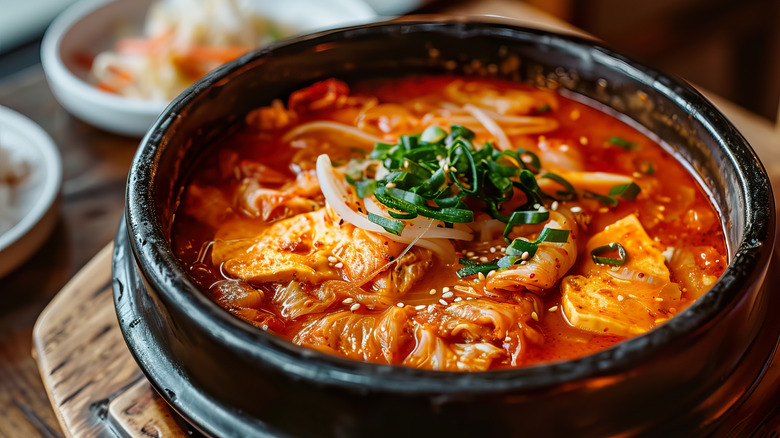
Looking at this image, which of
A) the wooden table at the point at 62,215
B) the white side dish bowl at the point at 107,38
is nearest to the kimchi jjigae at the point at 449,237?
the wooden table at the point at 62,215

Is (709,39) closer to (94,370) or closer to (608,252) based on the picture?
(608,252)

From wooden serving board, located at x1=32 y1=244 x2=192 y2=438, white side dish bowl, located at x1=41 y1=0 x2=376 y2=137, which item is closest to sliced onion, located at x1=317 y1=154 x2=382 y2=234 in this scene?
wooden serving board, located at x1=32 y1=244 x2=192 y2=438

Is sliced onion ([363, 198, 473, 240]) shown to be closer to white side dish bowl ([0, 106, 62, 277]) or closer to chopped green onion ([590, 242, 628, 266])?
chopped green onion ([590, 242, 628, 266])

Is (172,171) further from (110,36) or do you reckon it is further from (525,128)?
(110,36)

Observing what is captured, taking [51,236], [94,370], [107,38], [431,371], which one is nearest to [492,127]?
[431,371]

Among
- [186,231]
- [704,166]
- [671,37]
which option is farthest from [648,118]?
[671,37]

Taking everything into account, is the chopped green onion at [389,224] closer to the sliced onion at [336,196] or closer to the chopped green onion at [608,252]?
the sliced onion at [336,196]
